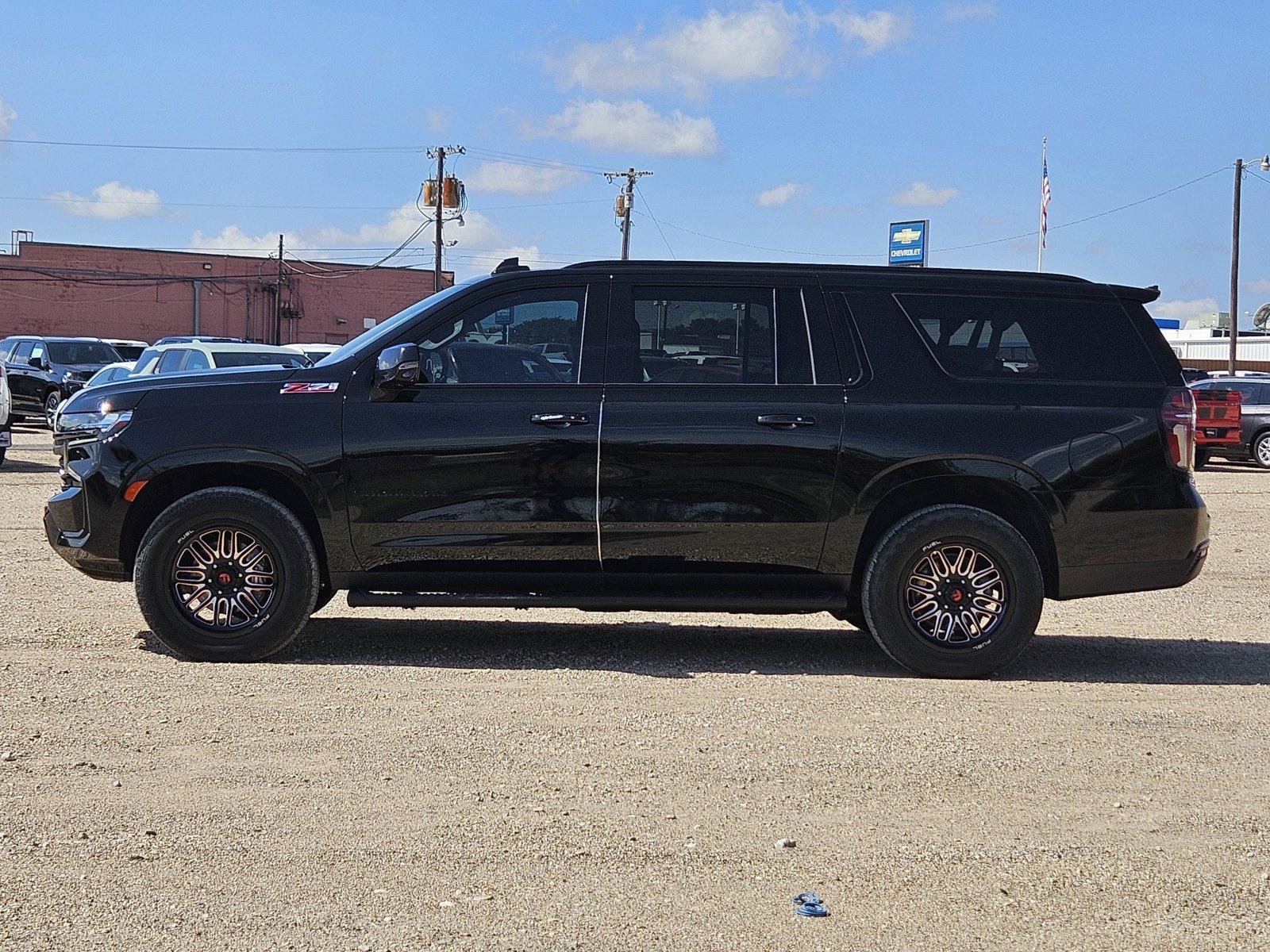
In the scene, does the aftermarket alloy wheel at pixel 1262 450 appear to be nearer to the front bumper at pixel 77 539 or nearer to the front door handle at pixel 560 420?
the front door handle at pixel 560 420

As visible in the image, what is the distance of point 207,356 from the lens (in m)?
19.8

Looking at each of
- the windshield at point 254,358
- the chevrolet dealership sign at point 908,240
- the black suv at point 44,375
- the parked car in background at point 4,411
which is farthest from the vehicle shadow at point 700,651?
the chevrolet dealership sign at point 908,240

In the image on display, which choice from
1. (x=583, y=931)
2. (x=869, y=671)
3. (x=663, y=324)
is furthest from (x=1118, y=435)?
(x=583, y=931)

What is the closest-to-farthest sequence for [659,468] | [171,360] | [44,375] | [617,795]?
[617,795]
[659,468]
[171,360]
[44,375]

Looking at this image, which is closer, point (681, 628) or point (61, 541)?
point (61, 541)

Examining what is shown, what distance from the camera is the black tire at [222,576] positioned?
6.93 meters

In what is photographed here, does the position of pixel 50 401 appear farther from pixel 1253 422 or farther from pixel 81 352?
pixel 1253 422

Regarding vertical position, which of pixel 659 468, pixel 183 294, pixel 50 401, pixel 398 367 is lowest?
pixel 659 468

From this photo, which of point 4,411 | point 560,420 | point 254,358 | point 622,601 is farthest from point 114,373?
point 622,601

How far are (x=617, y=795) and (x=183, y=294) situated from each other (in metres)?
61.0

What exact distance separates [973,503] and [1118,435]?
2.53 feet

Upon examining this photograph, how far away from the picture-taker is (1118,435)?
7.13 metres

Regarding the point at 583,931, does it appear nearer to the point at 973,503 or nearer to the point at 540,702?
the point at 540,702

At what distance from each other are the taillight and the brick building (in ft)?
A: 184
